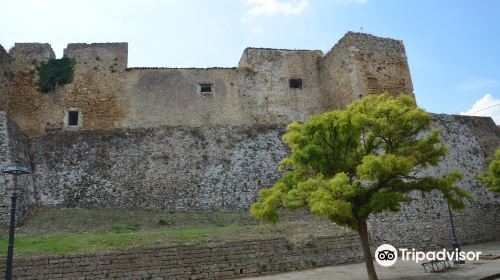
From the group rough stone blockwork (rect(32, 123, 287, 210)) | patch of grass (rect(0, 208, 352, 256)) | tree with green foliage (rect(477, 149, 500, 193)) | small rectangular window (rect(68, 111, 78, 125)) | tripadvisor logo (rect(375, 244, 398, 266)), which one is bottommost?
tripadvisor logo (rect(375, 244, 398, 266))

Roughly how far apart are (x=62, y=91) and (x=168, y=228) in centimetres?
1427

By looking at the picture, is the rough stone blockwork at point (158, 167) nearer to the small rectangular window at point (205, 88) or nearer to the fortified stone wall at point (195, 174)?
the fortified stone wall at point (195, 174)

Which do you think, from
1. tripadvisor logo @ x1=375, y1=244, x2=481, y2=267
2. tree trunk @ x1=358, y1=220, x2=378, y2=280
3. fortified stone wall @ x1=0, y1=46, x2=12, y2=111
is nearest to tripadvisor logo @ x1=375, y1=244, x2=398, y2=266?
tripadvisor logo @ x1=375, y1=244, x2=481, y2=267

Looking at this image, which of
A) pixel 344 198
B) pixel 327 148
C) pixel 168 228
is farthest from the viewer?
pixel 168 228

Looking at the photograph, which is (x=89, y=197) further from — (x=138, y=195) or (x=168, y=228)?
(x=168, y=228)

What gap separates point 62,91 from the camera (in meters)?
25.5

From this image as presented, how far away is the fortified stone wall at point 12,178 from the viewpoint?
15.5 metres

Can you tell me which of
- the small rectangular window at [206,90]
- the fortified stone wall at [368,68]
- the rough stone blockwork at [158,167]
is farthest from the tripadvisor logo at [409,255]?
the small rectangular window at [206,90]

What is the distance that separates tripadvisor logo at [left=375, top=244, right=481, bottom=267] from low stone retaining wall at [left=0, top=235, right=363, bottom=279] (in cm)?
82

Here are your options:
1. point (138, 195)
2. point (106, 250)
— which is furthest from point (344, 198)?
point (138, 195)

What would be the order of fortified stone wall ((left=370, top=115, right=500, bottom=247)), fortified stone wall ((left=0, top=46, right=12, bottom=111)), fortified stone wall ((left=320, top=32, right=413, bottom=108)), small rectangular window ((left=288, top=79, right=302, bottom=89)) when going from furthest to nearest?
1. small rectangular window ((left=288, top=79, right=302, bottom=89))
2. fortified stone wall ((left=320, top=32, right=413, bottom=108))
3. fortified stone wall ((left=0, top=46, right=12, bottom=111))
4. fortified stone wall ((left=370, top=115, right=500, bottom=247))

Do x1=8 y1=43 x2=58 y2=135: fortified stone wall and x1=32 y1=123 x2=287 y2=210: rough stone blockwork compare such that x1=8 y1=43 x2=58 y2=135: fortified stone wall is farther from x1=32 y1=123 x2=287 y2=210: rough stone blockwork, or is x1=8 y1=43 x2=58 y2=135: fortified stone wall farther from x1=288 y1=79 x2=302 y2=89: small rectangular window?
x1=288 y1=79 x2=302 y2=89: small rectangular window

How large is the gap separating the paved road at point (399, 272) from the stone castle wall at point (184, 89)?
12688 millimetres

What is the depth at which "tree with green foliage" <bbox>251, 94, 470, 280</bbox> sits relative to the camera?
10461 millimetres
